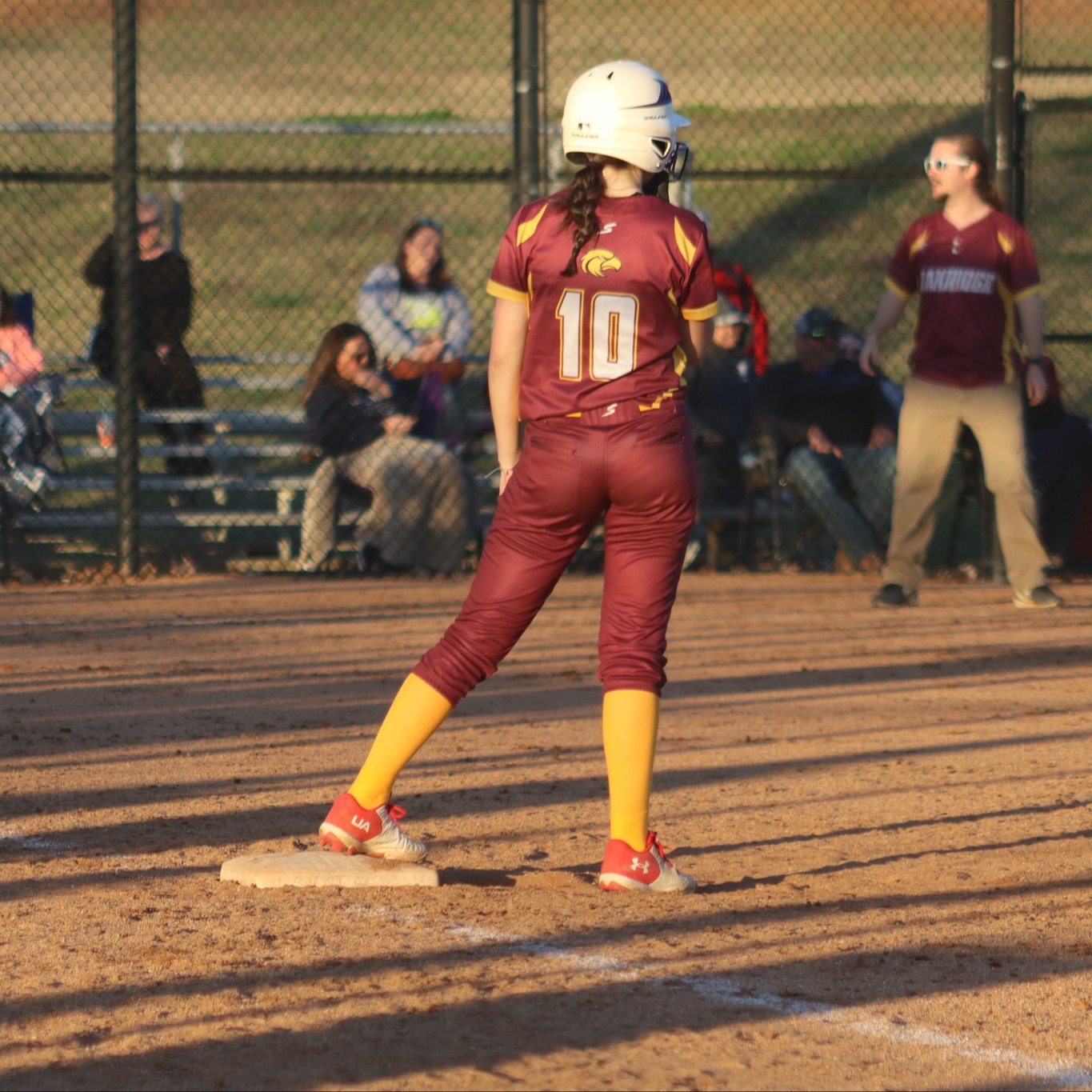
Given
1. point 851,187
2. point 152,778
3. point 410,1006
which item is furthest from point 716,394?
point 851,187

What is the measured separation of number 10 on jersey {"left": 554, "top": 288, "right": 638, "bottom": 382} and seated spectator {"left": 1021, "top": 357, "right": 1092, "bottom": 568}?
6518 millimetres

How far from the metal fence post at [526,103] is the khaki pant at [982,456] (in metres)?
2.57

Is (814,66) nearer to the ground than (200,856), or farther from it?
farther from it

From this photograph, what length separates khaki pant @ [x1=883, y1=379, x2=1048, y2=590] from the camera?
910 cm

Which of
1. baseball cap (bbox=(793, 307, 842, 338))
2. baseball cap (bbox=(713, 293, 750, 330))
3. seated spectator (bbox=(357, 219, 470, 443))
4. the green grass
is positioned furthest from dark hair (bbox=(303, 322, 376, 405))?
the green grass

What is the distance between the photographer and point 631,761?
14.8 feet

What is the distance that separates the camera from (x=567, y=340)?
4512mm

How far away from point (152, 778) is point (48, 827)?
2.21 ft

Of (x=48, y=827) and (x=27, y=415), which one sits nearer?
(x=48, y=827)

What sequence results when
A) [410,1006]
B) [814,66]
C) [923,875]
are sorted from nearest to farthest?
[410,1006] → [923,875] → [814,66]

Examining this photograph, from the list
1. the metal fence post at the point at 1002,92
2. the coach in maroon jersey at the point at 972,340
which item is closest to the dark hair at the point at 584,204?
the coach in maroon jersey at the point at 972,340

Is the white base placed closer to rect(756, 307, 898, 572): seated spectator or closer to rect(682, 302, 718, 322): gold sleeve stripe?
rect(682, 302, 718, 322): gold sleeve stripe

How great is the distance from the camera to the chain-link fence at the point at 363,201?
34.8ft

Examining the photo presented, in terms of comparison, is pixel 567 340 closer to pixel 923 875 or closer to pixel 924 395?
pixel 923 875
